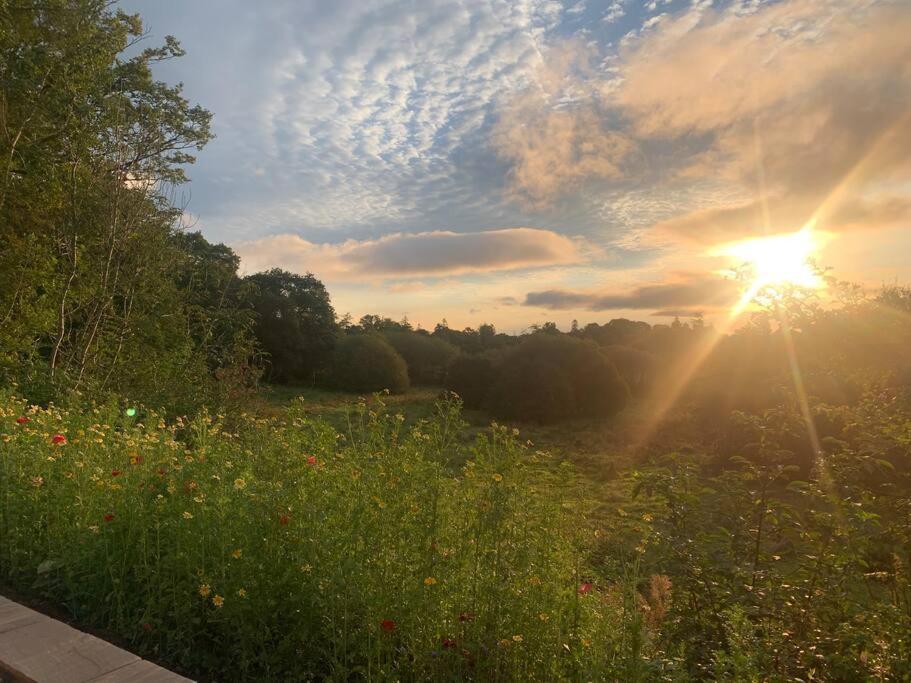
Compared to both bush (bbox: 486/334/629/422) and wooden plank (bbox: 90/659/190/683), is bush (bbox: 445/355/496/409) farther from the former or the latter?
wooden plank (bbox: 90/659/190/683)

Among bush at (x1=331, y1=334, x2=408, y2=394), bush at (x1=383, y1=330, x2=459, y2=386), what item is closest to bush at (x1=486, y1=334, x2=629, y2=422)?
bush at (x1=331, y1=334, x2=408, y2=394)

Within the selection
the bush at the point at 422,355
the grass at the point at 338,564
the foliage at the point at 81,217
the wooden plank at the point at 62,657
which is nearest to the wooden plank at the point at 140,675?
the wooden plank at the point at 62,657

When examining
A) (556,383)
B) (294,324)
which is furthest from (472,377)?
(294,324)

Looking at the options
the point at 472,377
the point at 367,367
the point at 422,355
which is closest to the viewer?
the point at 472,377

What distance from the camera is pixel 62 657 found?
2.19 meters

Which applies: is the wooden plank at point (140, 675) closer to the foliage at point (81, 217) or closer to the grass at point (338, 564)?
the grass at point (338, 564)

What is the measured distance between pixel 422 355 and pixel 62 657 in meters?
28.9

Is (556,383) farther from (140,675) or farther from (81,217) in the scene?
(140,675)

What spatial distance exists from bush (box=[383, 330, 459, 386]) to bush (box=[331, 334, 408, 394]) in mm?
3705

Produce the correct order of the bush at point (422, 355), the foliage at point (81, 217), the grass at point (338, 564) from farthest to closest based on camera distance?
the bush at point (422, 355)
the foliage at point (81, 217)
the grass at point (338, 564)

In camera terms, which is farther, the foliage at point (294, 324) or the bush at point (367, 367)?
the foliage at point (294, 324)

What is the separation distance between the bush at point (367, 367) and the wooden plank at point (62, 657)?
22.6 meters

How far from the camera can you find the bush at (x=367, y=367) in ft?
83.6

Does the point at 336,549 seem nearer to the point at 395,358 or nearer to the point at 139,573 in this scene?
the point at 139,573
